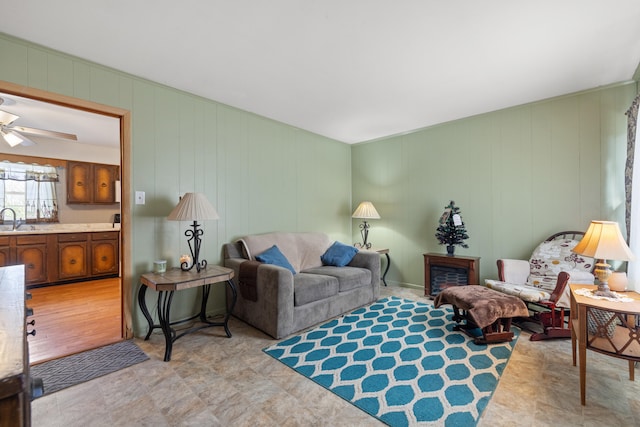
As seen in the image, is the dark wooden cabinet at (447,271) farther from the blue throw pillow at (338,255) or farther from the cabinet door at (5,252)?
the cabinet door at (5,252)

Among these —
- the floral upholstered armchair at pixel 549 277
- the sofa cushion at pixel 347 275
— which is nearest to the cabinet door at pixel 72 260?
the sofa cushion at pixel 347 275

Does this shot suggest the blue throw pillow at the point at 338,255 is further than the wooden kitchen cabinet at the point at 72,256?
No

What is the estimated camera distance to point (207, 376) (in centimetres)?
201

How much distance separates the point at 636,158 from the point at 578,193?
2.10ft

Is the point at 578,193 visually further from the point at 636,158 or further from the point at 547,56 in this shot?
the point at 547,56

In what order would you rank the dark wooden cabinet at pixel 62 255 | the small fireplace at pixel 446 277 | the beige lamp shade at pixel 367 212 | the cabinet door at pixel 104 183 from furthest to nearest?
the cabinet door at pixel 104 183 < the beige lamp shade at pixel 367 212 < the dark wooden cabinet at pixel 62 255 < the small fireplace at pixel 446 277

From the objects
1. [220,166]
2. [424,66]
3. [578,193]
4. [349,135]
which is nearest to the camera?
[424,66]

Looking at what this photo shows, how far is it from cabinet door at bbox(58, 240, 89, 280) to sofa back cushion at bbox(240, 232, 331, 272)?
334 centimetres

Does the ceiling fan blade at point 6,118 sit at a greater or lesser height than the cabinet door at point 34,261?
greater

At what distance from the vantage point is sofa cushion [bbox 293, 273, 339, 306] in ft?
8.92

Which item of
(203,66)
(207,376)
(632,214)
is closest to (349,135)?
(203,66)

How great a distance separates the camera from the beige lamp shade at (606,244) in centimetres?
190

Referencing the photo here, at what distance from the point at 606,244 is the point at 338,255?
2.53 metres

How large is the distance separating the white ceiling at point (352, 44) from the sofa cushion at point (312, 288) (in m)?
1.97
